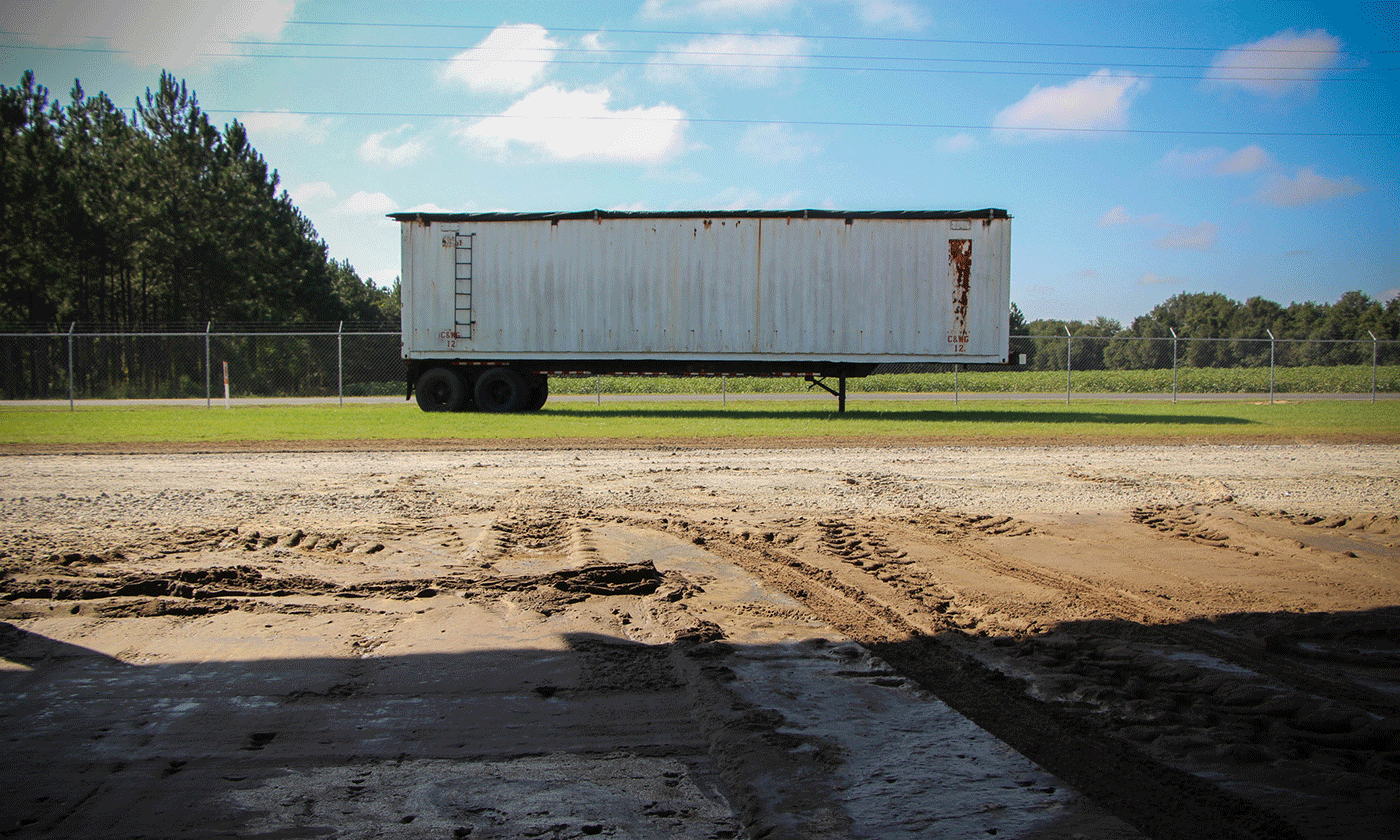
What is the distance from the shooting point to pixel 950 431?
50.1 ft

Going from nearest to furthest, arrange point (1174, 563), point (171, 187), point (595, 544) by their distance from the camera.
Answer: point (1174, 563), point (595, 544), point (171, 187)

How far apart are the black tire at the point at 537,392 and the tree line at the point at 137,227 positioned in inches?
846

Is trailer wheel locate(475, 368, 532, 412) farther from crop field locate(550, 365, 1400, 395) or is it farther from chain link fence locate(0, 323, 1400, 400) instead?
crop field locate(550, 365, 1400, 395)

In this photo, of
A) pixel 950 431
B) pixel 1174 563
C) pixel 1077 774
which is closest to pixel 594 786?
pixel 1077 774

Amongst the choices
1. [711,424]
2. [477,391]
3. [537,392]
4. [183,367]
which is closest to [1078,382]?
[711,424]

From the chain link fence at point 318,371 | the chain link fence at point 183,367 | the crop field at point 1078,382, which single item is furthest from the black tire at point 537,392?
the crop field at point 1078,382

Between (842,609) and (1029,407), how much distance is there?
64.6ft

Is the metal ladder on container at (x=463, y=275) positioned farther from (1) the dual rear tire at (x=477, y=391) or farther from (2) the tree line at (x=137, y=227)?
(2) the tree line at (x=137, y=227)

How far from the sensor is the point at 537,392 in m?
20.4

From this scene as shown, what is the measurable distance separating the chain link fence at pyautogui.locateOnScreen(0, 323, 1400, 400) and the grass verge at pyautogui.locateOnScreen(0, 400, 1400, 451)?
807 centimetres

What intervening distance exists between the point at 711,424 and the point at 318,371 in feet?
77.0

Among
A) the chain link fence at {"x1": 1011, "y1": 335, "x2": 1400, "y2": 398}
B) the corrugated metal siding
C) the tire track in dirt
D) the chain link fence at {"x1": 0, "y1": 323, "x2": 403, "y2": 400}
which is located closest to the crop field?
the chain link fence at {"x1": 1011, "y1": 335, "x2": 1400, "y2": 398}

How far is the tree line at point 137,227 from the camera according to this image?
33.6 meters

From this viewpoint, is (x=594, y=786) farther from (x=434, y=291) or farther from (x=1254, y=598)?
(x=434, y=291)
